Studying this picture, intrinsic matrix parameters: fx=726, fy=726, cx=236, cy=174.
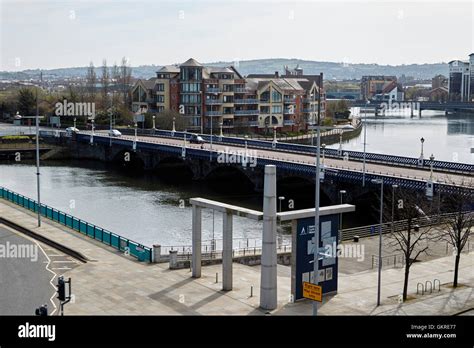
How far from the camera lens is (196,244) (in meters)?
30.0

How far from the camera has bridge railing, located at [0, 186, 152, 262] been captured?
109 ft

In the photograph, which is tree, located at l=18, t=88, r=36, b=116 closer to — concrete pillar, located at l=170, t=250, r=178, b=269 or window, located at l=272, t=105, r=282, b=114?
window, located at l=272, t=105, r=282, b=114

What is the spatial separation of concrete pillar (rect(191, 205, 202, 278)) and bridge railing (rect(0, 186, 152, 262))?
332cm

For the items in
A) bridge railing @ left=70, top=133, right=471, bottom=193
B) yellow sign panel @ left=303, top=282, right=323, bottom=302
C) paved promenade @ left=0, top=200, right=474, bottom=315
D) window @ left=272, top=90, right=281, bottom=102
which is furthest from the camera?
window @ left=272, top=90, right=281, bottom=102

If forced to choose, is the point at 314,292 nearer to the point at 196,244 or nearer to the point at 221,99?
the point at 196,244

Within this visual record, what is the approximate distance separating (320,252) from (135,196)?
39.1 meters

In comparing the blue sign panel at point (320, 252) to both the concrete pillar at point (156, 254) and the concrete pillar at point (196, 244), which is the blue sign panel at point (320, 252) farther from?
the concrete pillar at point (156, 254)

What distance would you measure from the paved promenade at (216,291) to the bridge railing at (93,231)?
60cm

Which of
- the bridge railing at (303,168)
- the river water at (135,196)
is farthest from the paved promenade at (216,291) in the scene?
the bridge railing at (303,168)

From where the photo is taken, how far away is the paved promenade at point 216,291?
84.7 ft

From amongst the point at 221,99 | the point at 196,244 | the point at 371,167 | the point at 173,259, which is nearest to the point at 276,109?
the point at 221,99

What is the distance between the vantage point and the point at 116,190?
222 feet

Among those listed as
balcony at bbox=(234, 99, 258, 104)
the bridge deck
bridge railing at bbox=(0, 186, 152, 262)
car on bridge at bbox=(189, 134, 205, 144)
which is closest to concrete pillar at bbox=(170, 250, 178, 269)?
bridge railing at bbox=(0, 186, 152, 262)
